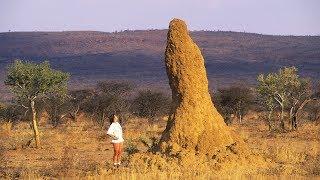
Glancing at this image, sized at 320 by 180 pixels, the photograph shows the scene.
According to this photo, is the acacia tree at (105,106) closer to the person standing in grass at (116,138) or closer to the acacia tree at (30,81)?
the acacia tree at (30,81)

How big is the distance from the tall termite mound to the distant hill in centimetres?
7204

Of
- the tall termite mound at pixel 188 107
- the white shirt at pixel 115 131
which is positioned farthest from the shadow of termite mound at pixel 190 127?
the white shirt at pixel 115 131

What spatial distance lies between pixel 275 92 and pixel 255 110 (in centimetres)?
2578

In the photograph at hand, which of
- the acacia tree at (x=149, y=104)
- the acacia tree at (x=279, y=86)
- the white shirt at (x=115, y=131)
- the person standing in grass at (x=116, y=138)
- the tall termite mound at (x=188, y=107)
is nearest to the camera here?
the person standing in grass at (x=116, y=138)

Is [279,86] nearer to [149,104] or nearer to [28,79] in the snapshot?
[149,104]

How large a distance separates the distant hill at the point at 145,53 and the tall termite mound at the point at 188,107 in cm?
7204

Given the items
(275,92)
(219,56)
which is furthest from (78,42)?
(275,92)

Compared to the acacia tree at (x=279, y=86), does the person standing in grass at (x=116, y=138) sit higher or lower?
higher

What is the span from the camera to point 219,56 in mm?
115250

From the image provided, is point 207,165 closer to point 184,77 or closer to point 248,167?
point 248,167

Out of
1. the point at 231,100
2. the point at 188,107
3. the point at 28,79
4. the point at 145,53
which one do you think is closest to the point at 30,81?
the point at 28,79

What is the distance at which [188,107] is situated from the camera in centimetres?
1558

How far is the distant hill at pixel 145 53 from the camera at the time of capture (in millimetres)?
99938

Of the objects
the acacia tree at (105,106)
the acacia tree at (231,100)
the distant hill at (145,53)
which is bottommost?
the distant hill at (145,53)
